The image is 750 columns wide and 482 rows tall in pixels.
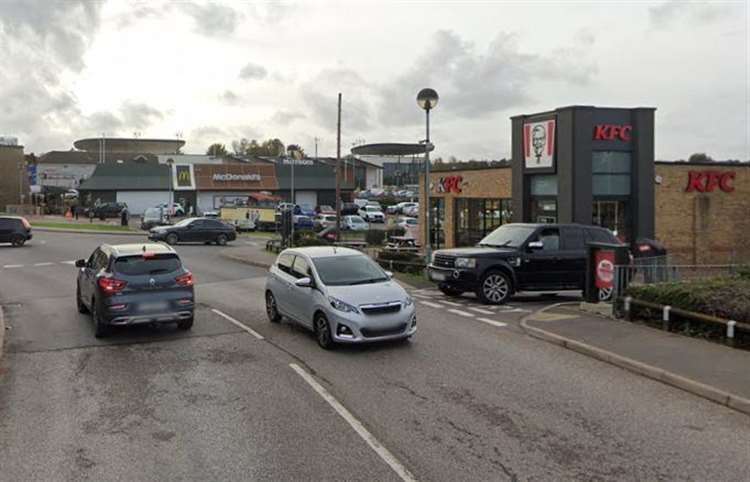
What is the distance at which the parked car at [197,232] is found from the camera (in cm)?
4200

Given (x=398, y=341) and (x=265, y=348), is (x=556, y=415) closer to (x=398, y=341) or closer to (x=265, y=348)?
(x=398, y=341)

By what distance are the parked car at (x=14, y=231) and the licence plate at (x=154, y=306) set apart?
2946 cm

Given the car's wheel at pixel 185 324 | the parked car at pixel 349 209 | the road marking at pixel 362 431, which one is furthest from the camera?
the parked car at pixel 349 209

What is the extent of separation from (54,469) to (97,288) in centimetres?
640

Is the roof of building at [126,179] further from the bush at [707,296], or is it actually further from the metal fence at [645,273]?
the bush at [707,296]

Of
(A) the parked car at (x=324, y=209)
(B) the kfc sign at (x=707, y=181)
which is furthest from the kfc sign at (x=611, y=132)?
(A) the parked car at (x=324, y=209)

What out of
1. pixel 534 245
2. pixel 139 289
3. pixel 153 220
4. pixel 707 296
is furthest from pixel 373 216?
pixel 707 296

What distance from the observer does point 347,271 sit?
12031 millimetres

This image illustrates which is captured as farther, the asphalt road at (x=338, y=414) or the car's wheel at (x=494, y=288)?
the car's wheel at (x=494, y=288)

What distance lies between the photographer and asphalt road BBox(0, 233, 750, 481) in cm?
643

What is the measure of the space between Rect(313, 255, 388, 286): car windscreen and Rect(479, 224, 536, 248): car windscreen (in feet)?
19.3

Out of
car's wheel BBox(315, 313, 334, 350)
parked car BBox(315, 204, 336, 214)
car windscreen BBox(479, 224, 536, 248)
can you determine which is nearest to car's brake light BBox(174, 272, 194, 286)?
car's wheel BBox(315, 313, 334, 350)

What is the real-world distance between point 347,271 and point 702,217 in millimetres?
20356

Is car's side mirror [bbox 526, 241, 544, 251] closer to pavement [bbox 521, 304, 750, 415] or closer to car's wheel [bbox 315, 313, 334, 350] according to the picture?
pavement [bbox 521, 304, 750, 415]
